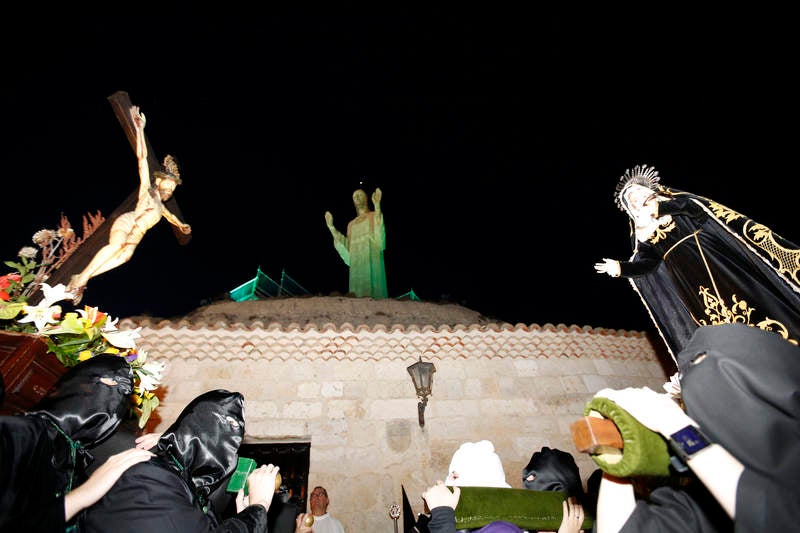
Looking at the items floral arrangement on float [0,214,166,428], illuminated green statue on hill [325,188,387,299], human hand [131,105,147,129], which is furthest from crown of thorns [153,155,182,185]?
illuminated green statue on hill [325,188,387,299]

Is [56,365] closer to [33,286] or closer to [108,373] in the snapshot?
[108,373]

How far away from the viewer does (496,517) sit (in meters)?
2.03

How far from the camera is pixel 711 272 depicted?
3119mm

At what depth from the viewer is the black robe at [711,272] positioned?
2645mm

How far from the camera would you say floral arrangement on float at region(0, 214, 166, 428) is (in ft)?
7.30

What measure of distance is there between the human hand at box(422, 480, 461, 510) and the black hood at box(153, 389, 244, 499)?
1.14 m

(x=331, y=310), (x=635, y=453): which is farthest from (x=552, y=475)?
(x=331, y=310)

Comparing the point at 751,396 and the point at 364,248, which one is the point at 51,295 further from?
the point at 364,248

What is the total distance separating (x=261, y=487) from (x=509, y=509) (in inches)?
57.3

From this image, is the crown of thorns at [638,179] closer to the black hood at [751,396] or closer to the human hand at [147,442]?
the black hood at [751,396]

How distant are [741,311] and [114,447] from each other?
15.2ft

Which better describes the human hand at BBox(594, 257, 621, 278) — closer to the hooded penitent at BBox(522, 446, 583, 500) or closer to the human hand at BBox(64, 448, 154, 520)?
the hooded penitent at BBox(522, 446, 583, 500)

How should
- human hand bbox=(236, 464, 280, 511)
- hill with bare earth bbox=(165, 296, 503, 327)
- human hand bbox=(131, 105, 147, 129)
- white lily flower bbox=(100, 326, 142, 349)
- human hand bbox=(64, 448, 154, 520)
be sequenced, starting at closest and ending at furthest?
human hand bbox=(64, 448, 154, 520) → human hand bbox=(236, 464, 280, 511) → white lily flower bbox=(100, 326, 142, 349) → human hand bbox=(131, 105, 147, 129) → hill with bare earth bbox=(165, 296, 503, 327)

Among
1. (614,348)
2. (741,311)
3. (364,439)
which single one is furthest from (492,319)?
(741,311)
